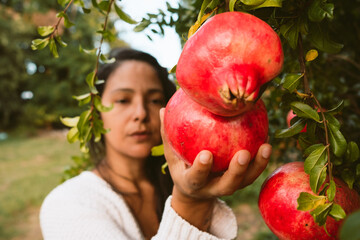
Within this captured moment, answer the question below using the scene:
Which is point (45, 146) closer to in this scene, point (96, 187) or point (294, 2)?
point (96, 187)

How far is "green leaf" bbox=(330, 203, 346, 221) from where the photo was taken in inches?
20.5

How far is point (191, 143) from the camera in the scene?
636 mm

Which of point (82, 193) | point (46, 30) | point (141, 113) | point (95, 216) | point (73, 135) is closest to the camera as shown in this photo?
point (46, 30)

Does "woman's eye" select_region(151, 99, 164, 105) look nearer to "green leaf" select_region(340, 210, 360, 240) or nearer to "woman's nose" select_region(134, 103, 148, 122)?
"woman's nose" select_region(134, 103, 148, 122)

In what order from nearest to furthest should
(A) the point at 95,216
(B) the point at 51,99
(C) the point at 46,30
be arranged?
(C) the point at 46,30 → (A) the point at 95,216 → (B) the point at 51,99

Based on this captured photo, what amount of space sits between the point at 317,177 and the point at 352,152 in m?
0.09

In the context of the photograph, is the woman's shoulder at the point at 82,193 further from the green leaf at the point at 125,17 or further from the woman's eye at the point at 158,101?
the green leaf at the point at 125,17

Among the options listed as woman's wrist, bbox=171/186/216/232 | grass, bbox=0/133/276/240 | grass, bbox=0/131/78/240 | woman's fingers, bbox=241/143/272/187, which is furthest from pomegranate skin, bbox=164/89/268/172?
grass, bbox=0/131/78/240

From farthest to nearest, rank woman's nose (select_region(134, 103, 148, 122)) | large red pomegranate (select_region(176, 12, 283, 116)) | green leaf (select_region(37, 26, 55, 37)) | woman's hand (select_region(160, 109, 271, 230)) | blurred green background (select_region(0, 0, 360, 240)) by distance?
woman's nose (select_region(134, 103, 148, 122)), blurred green background (select_region(0, 0, 360, 240)), green leaf (select_region(37, 26, 55, 37)), woman's hand (select_region(160, 109, 271, 230)), large red pomegranate (select_region(176, 12, 283, 116))

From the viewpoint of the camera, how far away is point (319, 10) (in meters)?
0.54

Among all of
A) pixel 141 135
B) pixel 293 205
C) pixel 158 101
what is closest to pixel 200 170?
pixel 293 205

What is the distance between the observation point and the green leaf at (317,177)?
1.81 feet

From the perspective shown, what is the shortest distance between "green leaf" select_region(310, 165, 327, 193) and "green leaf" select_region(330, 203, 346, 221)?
41mm

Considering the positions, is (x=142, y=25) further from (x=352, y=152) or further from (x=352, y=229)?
(x=352, y=229)
